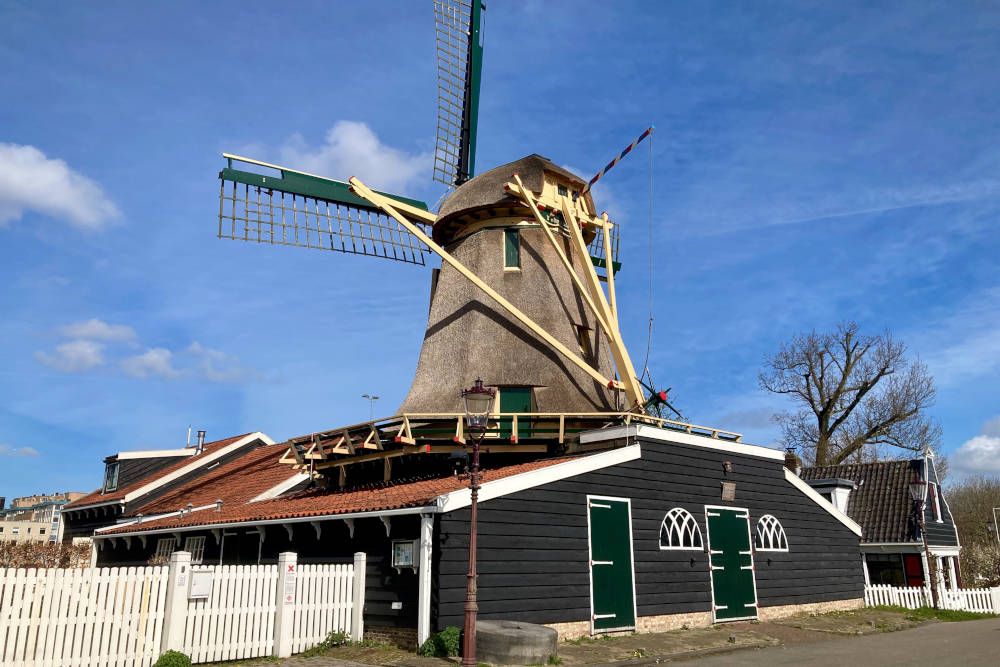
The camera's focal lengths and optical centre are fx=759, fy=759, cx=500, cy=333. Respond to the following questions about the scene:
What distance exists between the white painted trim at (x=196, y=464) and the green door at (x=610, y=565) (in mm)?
18030

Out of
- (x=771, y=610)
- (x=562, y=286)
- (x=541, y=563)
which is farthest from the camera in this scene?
(x=562, y=286)

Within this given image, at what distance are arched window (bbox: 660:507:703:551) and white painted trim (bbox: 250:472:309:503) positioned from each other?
385 inches

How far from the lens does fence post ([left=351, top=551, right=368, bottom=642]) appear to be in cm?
1267

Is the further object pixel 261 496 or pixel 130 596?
pixel 261 496

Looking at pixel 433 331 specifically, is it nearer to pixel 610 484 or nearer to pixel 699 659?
pixel 610 484

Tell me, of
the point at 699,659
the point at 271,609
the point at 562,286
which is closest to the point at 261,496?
the point at 271,609

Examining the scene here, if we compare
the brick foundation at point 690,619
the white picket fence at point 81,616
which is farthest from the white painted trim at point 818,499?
the white picket fence at point 81,616

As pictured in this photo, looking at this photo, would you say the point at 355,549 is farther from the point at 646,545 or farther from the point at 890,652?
the point at 890,652

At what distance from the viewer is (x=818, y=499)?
779 inches

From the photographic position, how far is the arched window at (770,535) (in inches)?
Result: 696

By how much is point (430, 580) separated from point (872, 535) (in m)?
17.8

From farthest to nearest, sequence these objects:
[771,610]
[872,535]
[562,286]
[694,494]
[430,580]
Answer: [872,535] < [562,286] < [771,610] < [694,494] < [430,580]

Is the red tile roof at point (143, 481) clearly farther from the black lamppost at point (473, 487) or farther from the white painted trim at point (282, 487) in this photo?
the black lamppost at point (473, 487)

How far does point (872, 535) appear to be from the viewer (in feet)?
78.5
